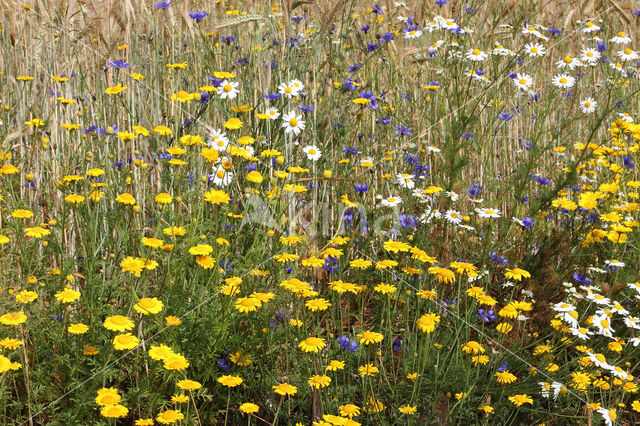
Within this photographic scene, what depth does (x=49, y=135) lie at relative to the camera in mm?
2895

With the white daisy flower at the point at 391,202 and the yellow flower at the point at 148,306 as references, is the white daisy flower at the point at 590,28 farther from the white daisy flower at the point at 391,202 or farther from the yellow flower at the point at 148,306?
the yellow flower at the point at 148,306

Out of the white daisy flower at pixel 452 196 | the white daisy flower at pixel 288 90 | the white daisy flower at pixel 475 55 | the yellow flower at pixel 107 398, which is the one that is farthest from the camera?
the white daisy flower at pixel 475 55

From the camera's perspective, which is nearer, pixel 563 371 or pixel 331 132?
pixel 563 371

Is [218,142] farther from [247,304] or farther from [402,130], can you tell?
[402,130]

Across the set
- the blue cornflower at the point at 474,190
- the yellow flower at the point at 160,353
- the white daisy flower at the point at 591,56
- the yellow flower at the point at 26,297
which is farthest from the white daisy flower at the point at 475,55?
the yellow flower at the point at 26,297

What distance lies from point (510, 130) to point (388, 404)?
2572 mm

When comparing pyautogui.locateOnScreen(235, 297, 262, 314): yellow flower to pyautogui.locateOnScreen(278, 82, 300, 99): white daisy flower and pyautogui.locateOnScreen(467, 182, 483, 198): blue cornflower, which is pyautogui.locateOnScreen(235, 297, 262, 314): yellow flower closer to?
pyautogui.locateOnScreen(278, 82, 300, 99): white daisy flower

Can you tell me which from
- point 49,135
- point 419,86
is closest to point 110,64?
point 49,135

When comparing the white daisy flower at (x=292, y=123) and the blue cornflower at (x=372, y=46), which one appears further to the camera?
the blue cornflower at (x=372, y=46)

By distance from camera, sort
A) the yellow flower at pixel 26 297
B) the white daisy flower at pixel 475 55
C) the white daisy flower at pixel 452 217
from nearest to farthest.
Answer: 1. the yellow flower at pixel 26 297
2. the white daisy flower at pixel 452 217
3. the white daisy flower at pixel 475 55

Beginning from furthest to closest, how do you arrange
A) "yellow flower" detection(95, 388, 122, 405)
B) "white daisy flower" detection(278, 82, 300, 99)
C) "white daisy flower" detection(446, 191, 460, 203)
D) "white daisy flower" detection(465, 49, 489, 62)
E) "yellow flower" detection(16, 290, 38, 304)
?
"white daisy flower" detection(465, 49, 489, 62) < "white daisy flower" detection(278, 82, 300, 99) < "white daisy flower" detection(446, 191, 460, 203) < "yellow flower" detection(16, 290, 38, 304) < "yellow flower" detection(95, 388, 122, 405)

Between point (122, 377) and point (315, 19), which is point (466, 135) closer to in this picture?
point (315, 19)

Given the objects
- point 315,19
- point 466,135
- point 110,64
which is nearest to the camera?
point 110,64

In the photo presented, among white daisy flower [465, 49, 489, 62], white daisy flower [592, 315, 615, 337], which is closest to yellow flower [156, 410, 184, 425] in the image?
white daisy flower [592, 315, 615, 337]
